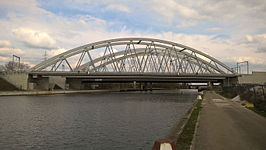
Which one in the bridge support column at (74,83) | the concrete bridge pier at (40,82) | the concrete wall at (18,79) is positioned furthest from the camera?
the bridge support column at (74,83)

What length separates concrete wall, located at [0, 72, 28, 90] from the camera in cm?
7544

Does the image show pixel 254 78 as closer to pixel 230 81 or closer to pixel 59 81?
pixel 230 81

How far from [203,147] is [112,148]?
4.74 m

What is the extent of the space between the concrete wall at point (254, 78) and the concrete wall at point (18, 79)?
8582 centimetres

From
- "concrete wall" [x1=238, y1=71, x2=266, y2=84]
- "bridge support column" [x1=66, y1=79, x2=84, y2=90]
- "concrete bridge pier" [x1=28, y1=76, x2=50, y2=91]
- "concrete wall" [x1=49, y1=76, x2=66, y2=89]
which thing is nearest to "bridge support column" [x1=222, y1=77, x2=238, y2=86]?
"concrete wall" [x1=238, y1=71, x2=266, y2=84]

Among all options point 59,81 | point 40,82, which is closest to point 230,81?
point 59,81

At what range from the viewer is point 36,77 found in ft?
277

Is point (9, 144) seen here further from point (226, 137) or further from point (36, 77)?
point (36, 77)

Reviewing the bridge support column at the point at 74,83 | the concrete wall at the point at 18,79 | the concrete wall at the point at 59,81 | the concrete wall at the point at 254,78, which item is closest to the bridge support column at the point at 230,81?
the concrete wall at the point at 254,78

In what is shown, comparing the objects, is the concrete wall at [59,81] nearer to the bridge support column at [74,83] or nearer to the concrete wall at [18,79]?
the bridge support column at [74,83]

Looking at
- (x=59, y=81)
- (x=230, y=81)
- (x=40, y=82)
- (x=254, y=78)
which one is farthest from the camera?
(x=230, y=81)

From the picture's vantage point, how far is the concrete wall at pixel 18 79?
247 ft

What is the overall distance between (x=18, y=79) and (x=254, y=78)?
309ft

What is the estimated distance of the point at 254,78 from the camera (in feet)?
310
